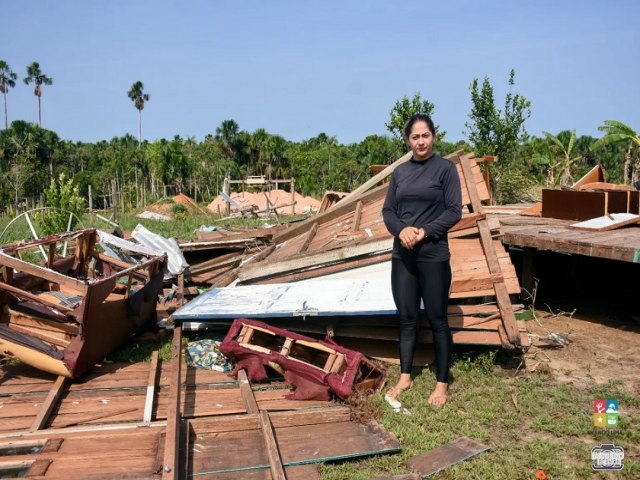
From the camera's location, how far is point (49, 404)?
172 inches

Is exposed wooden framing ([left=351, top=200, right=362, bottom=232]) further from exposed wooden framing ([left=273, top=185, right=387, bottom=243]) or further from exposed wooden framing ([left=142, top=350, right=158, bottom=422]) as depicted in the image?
exposed wooden framing ([left=142, top=350, right=158, bottom=422])

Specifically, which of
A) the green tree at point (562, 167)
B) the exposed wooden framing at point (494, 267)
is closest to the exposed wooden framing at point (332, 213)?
the exposed wooden framing at point (494, 267)

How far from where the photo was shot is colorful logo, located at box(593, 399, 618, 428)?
414 centimetres

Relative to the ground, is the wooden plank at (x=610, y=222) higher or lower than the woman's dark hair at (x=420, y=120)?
lower

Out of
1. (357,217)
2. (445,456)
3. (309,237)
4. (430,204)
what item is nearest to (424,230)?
(430,204)

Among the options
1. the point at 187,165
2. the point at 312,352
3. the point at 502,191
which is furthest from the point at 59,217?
the point at 187,165

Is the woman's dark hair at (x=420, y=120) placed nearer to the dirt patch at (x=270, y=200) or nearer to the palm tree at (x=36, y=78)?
the dirt patch at (x=270, y=200)

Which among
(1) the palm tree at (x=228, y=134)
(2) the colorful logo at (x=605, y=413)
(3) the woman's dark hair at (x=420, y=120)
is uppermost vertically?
(1) the palm tree at (x=228, y=134)

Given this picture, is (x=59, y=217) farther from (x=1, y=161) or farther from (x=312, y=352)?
(x=1, y=161)

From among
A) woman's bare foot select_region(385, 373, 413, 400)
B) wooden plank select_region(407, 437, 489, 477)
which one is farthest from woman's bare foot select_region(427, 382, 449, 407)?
wooden plank select_region(407, 437, 489, 477)

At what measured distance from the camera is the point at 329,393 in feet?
14.8

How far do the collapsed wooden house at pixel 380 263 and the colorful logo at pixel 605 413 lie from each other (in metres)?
0.86

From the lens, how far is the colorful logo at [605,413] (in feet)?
13.6

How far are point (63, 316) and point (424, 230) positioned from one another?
354cm
